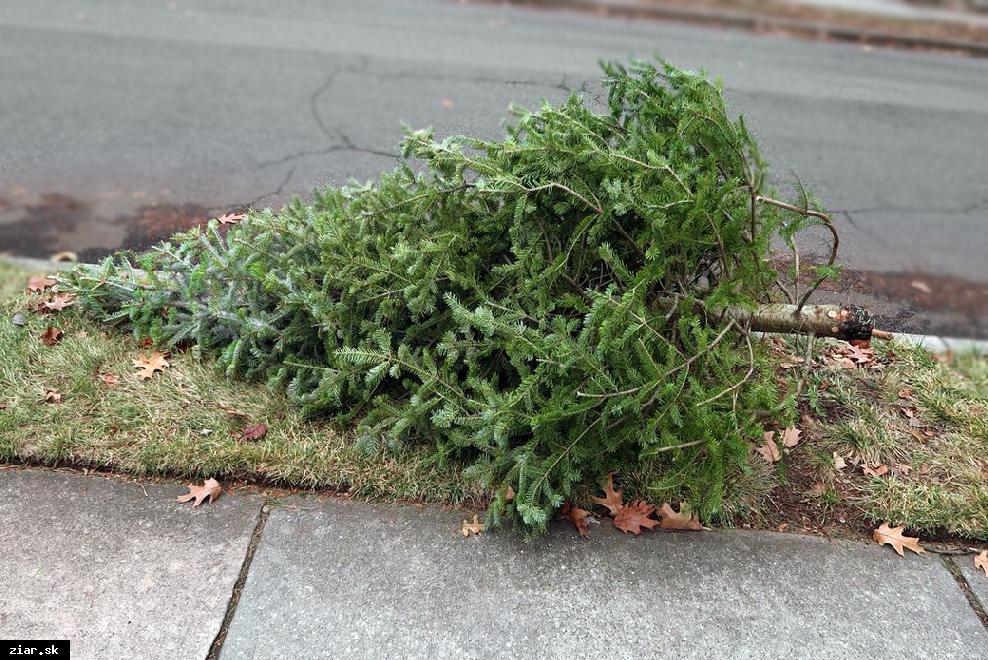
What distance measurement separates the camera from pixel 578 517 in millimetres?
2914

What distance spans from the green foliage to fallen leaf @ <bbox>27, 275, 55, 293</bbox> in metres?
1.08

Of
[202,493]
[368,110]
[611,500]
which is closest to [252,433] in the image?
[202,493]

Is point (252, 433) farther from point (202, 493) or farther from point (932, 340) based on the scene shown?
point (932, 340)

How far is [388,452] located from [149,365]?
125 cm

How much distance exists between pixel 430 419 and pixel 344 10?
8.05m

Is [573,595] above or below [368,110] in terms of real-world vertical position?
below

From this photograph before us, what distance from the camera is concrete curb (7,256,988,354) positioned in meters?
4.14

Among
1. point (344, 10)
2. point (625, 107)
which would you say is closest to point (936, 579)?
point (625, 107)

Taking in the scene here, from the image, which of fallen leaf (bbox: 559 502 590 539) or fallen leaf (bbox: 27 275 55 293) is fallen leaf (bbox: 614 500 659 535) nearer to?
fallen leaf (bbox: 559 502 590 539)

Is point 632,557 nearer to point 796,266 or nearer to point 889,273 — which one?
point 796,266

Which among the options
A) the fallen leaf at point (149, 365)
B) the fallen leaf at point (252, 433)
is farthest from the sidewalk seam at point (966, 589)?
A: the fallen leaf at point (149, 365)

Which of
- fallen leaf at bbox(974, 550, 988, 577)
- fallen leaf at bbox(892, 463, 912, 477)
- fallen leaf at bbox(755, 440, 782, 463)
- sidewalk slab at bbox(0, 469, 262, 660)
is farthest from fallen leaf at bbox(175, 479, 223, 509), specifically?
fallen leaf at bbox(974, 550, 988, 577)

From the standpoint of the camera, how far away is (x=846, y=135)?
693 centimetres

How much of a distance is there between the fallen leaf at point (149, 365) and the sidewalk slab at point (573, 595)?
1019 millimetres
